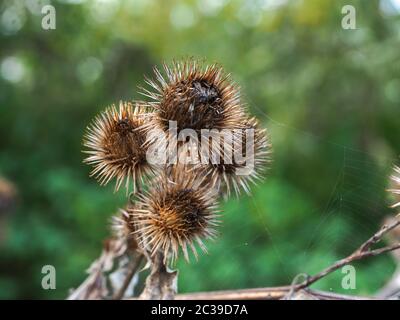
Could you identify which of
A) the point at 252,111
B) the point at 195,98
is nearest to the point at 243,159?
the point at 195,98

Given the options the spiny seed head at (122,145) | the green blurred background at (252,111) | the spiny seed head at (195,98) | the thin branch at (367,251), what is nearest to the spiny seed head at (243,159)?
the spiny seed head at (195,98)

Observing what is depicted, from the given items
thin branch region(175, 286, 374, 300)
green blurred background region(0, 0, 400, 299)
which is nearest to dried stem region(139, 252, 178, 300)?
thin branch region(175, 286, 374, 300)

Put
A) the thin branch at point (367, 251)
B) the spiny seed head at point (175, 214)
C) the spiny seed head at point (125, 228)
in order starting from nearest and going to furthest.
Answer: the thin branch at point (367, 251), the spiny seed head at point (175, 214), the spiny seed head at point (125, 228)

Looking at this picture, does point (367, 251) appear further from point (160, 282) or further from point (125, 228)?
point (125, 228)

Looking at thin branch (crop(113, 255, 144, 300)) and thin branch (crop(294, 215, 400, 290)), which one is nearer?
thin branch (crop(294, 215, 400, 290))

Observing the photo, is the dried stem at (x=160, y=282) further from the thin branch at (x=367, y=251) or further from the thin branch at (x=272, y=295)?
the thin branch at (x=367, y=251)

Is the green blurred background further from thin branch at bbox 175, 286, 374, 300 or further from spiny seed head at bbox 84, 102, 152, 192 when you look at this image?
spiny seed head at bbox 84, 102, 152, 192

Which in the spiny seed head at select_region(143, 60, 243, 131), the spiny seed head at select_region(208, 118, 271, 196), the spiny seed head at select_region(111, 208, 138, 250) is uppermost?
the spiny seed head at select_region(143, 60, 243, 131)
